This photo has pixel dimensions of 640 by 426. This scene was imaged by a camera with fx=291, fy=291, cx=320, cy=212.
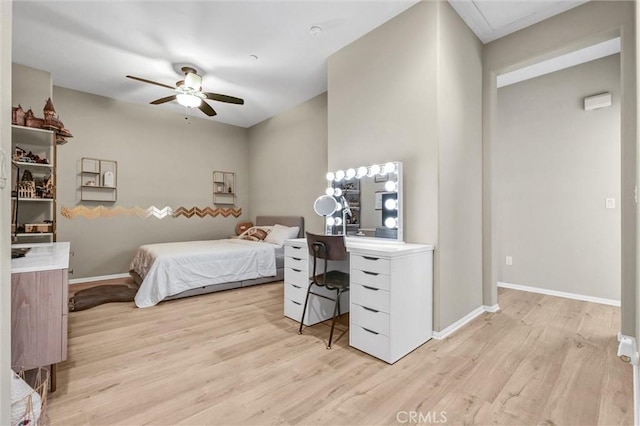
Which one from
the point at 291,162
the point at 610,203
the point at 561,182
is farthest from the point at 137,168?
the point at 610,203

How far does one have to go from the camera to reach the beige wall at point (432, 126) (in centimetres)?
247

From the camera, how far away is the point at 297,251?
9.11 feet

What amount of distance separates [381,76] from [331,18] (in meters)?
0.71

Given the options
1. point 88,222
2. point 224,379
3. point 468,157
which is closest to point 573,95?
point 468,157

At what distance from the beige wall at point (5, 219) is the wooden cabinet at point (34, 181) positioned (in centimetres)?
279

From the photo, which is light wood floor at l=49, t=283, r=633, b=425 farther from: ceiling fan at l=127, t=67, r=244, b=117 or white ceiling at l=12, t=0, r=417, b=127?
white ceiling at l=12, t=0, r=417, b=127

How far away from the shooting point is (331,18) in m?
2.74

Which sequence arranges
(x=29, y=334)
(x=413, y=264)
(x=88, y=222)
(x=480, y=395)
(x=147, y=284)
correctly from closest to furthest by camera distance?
1. (x=29, y=334)
2. (x=480, y=395)
3. (x=413, y=264)
4. (x=147, y=284)
5. (x=88, y=222)

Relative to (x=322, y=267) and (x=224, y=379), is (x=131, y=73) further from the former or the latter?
(x=224, y=379)

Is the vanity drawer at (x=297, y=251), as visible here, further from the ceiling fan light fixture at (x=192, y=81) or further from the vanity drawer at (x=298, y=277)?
the ceiling fan light fixture at (x=192, y=81)

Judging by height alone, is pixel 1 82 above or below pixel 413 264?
above

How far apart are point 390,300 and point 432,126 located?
58.2 inches

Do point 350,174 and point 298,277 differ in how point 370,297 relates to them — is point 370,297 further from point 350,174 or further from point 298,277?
point 350,174

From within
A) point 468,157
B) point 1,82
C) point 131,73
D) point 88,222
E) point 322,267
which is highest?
point 131,73
